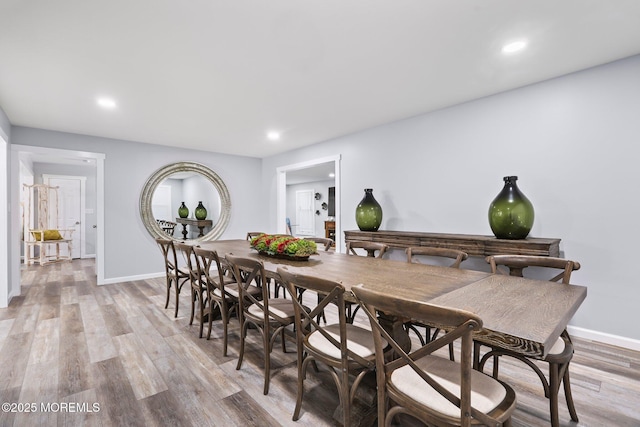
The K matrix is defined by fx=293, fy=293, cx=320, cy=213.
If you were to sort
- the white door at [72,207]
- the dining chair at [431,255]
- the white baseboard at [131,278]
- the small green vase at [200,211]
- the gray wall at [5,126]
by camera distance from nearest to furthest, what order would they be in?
the dining chair at [431,255]
the gray wall at [5,126]
the white baseboard at [131,278]
the small green vase at [200,211]
the white door at [72,207]

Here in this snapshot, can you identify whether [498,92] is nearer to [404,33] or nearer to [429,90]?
[429,90]

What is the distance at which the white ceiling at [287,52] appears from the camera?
178 centimetres

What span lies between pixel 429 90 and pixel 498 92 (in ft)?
2.41

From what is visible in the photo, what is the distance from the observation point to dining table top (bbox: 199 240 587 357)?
0.96 metres

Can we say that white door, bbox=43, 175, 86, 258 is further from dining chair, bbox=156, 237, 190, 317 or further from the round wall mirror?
dining chair, bbox=156, 237, 190, 317

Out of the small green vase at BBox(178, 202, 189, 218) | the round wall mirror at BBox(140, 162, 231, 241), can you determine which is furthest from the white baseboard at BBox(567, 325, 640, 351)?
the small green vase at BBox(178, 202, 189, 218)

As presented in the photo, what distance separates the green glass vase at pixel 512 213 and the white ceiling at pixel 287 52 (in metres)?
1.05

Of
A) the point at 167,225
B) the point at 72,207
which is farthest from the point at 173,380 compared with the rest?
the point at 72,207

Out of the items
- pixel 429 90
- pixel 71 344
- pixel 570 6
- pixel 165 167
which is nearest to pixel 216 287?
pixel 71 344

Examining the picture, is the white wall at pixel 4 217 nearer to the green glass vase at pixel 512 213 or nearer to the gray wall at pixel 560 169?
the gray wall at pixel 560 169

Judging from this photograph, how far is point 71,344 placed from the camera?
2.53 metres

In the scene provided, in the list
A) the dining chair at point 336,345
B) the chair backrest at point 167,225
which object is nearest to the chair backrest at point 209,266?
the dining chair at point 336,345

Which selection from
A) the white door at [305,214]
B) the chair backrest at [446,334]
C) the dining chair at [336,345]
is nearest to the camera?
the chair backrest at [446,334]

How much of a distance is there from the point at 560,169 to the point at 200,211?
5717mm
